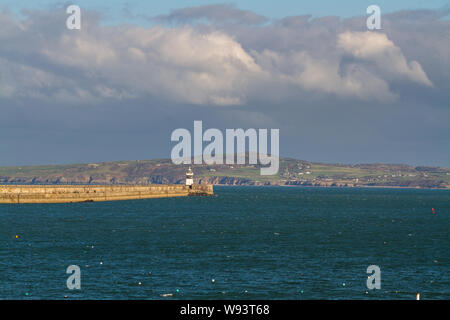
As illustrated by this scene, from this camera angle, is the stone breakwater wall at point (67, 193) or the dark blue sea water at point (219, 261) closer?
the dark blue sea water at point (219, 261)

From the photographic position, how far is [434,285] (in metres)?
38.7

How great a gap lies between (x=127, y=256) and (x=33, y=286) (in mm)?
14454

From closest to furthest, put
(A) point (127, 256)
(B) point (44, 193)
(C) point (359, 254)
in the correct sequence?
1. (A) point (127, 256)
2. (C) point (359, 254)
3. (B) point (44, 193)

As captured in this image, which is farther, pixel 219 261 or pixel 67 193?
pixel 67 193

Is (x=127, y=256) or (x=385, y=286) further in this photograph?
(x=127, y=256)

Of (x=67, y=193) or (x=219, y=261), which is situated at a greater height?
(x=67, y=193)

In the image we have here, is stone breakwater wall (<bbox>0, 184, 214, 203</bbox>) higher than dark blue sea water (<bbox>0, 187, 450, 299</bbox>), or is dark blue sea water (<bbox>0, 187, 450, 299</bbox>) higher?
stone breakwater wall (<bbox>0, 184, 214, 203</bbox>)

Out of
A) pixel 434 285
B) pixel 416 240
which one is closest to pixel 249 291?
pixel 434 285

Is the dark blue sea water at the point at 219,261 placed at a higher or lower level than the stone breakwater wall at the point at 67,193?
lower

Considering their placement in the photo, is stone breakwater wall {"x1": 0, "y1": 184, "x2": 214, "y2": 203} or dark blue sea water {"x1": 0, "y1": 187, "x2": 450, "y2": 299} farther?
stone breakwater wall {"x1": 0, "y1": 184, "x2": 214, "y2": 203}
